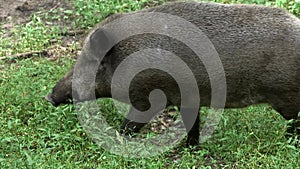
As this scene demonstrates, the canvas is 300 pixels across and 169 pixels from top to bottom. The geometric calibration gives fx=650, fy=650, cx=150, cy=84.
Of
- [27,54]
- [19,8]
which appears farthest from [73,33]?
[19,8]

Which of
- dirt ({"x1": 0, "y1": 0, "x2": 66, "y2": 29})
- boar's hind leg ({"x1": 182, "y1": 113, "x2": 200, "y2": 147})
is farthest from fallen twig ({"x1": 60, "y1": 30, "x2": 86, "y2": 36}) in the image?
boar's hind leg ({"x1": 182, "y1": 113, "x2": 200, "y2": 147})

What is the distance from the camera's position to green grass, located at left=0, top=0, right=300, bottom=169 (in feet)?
19.2

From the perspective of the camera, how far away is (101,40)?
642 centimetres

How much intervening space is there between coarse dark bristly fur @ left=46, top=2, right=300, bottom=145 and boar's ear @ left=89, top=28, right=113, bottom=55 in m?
0.08

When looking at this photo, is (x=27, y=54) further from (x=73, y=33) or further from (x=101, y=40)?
(x=101, y=40)

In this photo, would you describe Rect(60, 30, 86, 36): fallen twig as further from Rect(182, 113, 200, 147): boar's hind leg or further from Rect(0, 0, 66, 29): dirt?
Rect(182, 113, 200, 147): boar's hind leg

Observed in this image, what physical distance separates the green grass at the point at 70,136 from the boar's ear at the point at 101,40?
0.85 metres

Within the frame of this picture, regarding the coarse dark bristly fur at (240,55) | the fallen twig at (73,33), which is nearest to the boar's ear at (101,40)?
the coarse dark bristly fur at (240,55)

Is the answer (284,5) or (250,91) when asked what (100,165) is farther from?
(284,5)

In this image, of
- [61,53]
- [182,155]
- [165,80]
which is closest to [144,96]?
[165,80]

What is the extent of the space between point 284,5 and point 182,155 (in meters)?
3.64

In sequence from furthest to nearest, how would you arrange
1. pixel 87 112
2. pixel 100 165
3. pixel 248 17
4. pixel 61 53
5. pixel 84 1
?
pixel 84 1 < pixel 61 53 < pixel 87 112 < pixel 248 17 < pixel 100 165

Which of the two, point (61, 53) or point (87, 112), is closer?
point (87, 112)

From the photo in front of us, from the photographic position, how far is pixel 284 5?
9.06m
